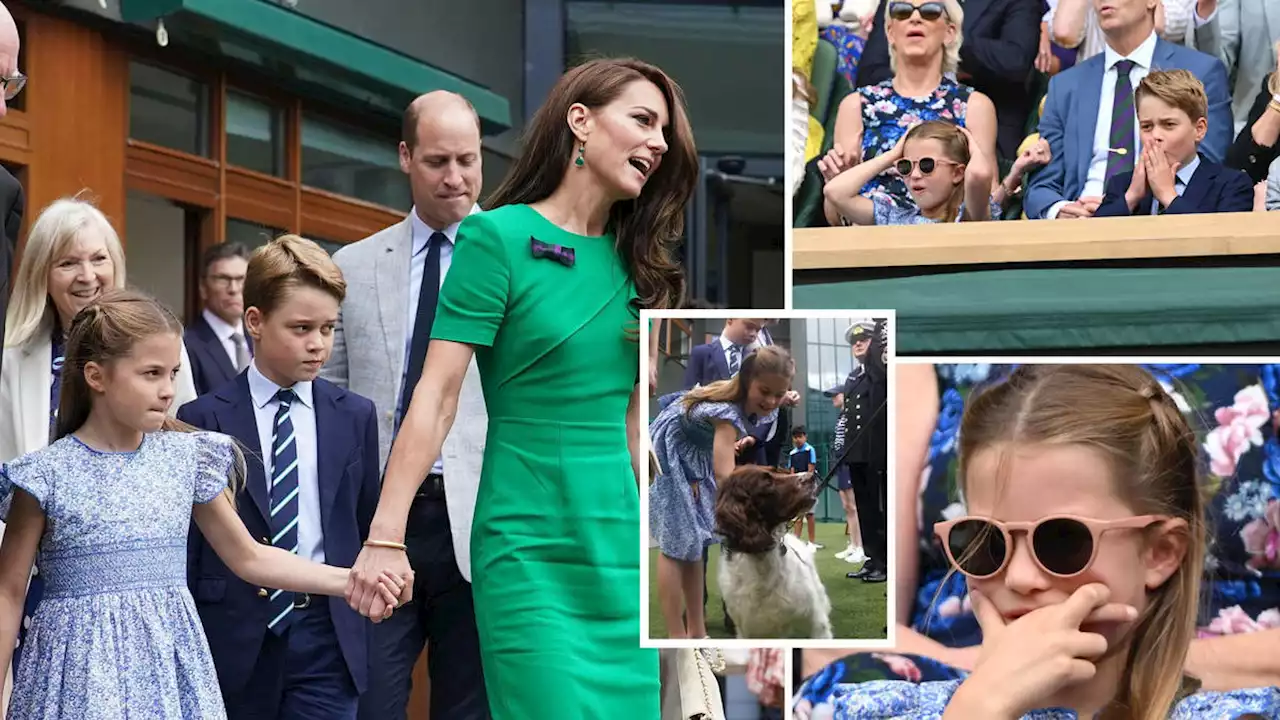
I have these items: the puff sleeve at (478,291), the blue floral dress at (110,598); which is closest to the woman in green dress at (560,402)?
the puff sleeve at (478,291)

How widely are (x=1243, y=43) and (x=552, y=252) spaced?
1.98m

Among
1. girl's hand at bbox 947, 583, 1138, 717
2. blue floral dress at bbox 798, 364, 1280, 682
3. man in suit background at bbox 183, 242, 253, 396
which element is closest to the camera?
girl's hand at bbox 947, 583, 1138, 717

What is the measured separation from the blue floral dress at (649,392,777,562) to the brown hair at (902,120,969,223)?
1291 millimetres

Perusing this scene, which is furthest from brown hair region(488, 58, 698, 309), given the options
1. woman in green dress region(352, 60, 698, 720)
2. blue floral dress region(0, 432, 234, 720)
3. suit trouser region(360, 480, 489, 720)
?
suit trouser region(360, 480, 489, 720)

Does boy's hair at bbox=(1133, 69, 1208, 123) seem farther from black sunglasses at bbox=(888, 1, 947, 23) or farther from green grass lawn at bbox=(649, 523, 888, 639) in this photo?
green grass lawn at bbox=(649, 523, 888, 639)

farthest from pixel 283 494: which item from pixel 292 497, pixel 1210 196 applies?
pixel 1210 196

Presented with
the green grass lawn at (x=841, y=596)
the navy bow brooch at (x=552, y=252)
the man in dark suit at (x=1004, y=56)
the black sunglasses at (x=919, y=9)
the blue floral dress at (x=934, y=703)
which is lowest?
the blue floral dress at (x=934, y=703)

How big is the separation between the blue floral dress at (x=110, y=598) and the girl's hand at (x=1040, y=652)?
1476 millimetres

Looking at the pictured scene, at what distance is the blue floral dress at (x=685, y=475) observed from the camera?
11.1 feet

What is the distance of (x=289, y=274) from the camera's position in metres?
4.29

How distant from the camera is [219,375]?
5359 mm

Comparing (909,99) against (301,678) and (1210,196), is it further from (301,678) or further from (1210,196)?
(301,678)

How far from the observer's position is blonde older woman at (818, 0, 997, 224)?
4586 mm

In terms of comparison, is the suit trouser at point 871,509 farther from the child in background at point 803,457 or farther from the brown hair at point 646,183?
the brown hair at point 646,183
